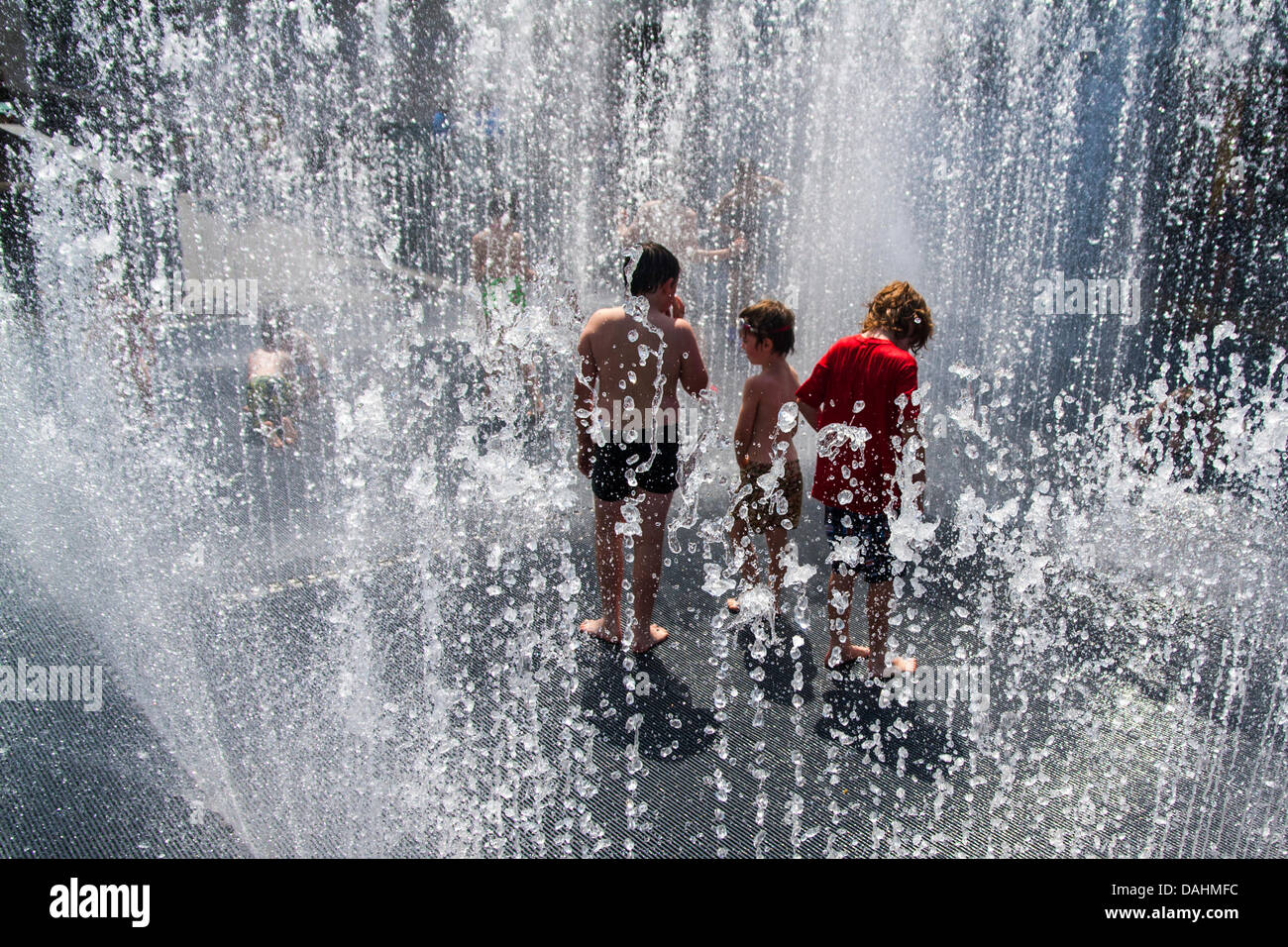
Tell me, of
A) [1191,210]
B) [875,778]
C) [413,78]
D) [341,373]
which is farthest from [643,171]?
[875,778]

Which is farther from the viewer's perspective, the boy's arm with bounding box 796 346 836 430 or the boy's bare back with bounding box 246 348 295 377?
the boy's bare back with bounding box 246 348 295 377

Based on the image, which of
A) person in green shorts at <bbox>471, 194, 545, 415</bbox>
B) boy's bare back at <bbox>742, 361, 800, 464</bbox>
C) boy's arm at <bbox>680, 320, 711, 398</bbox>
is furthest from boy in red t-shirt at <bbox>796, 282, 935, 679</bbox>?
person in green shorts at <bbox>471, 194, 545, 415</bbox>

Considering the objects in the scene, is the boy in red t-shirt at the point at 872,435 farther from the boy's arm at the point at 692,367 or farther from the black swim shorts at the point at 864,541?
the boy's arm at the point at 692,367

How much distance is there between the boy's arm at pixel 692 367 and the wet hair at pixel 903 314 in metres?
0.55

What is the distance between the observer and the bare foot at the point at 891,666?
102 inches

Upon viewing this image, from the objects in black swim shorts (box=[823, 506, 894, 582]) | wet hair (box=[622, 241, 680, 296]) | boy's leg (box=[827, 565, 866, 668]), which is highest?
wet hair (box=[622, 241, 680, 296])

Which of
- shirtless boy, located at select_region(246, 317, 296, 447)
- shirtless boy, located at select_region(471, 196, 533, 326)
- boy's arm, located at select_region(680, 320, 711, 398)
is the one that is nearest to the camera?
boy's arm, located at select_region(680, 320, 711, 398)

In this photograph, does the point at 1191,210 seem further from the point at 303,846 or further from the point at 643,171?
the point at 303,846

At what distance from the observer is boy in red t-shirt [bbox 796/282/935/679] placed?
2.42 metres

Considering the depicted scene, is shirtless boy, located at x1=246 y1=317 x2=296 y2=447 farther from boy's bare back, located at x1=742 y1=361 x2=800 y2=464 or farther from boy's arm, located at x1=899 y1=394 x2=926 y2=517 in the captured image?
boy's arm, located at x1=899 y1=394 x2=926 y2=517

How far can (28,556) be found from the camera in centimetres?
323

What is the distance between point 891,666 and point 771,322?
118cm

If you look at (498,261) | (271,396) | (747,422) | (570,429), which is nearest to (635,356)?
(747,422)

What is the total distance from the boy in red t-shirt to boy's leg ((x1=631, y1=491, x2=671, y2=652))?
0.52 m
